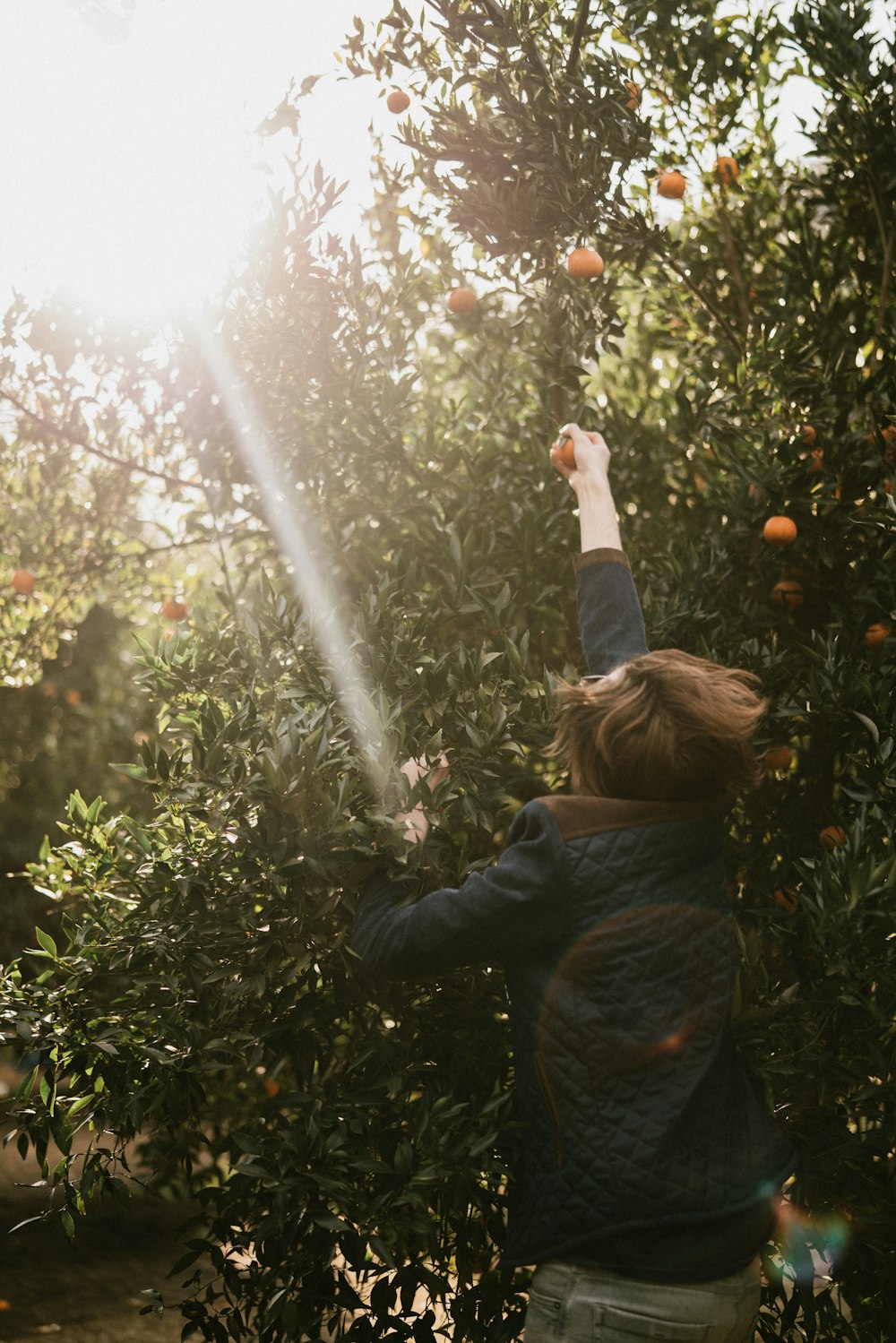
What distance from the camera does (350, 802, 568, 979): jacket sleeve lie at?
1.68 meters

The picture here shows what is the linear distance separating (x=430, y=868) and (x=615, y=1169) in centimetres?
65

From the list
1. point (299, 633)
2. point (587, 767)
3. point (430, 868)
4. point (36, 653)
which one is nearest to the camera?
point (587, 767)

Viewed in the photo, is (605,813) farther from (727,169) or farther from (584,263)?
(727,169)

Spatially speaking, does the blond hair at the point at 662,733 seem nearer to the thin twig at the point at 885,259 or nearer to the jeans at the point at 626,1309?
the jeans at the point at 626,1309

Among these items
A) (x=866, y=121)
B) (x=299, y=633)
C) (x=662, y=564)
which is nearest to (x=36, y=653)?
(x=299, y=633)

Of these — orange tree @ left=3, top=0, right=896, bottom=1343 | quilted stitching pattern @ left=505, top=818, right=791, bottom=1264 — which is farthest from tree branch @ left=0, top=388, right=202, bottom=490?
quilted stitching pattern @ left=505, top=818, right=791, bottom=1264

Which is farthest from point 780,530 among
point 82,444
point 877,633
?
point 82,444

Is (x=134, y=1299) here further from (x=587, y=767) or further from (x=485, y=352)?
(x=485, y=352)

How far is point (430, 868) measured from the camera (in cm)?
204

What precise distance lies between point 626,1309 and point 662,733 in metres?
0.92

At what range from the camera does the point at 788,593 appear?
2.80 meters

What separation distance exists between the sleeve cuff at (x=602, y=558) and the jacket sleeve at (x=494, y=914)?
72cm

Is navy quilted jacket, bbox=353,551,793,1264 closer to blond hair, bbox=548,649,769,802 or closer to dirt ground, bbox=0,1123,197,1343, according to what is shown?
blond hair, bbox=548,649,769,802

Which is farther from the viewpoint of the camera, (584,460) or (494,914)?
(584,460)
